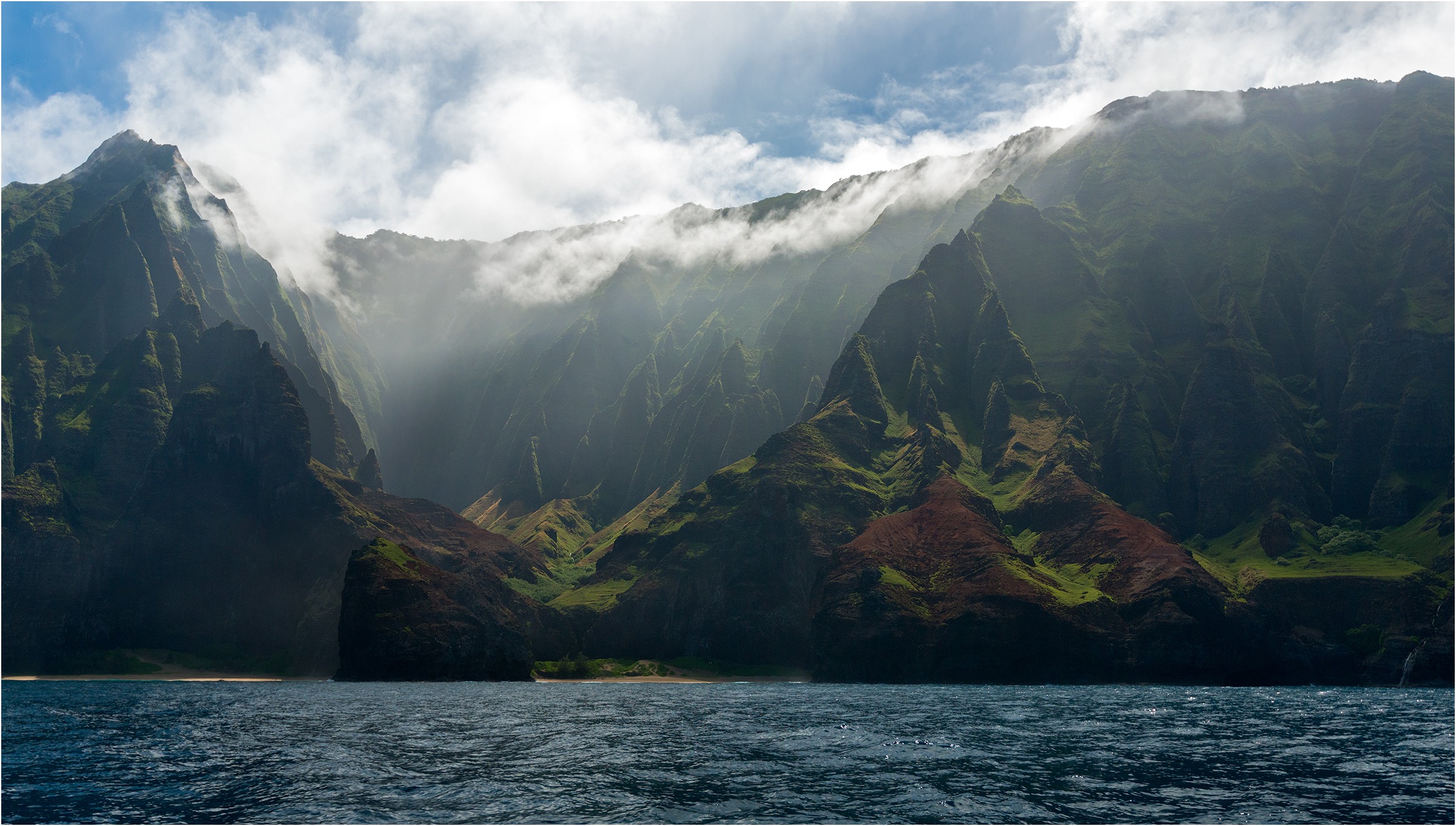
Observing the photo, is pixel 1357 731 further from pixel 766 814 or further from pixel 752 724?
pixel 766 814

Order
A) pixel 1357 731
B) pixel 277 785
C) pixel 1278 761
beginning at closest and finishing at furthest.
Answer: pixel 277 785 < pixel 1278 761 < pixel 1357 731

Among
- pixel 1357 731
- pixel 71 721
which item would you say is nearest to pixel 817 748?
pixel 1357 731

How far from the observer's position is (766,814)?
49.0 meters

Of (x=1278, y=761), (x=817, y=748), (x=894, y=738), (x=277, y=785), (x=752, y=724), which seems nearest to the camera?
(x=277, y=785)

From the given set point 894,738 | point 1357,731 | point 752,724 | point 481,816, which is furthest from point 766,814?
point 1357,731

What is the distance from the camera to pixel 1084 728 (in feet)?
293

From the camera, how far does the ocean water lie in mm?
50156

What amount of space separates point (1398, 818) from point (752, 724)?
58.7 metres

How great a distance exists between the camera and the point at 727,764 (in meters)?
66.3

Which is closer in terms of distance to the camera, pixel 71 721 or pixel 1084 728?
pixel 1084 728

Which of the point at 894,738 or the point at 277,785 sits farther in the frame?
the point at 894,738

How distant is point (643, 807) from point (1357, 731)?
69.1 metres

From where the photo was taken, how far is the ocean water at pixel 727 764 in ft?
165

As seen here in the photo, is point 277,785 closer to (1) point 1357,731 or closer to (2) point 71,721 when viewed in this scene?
(2) point 71,721
